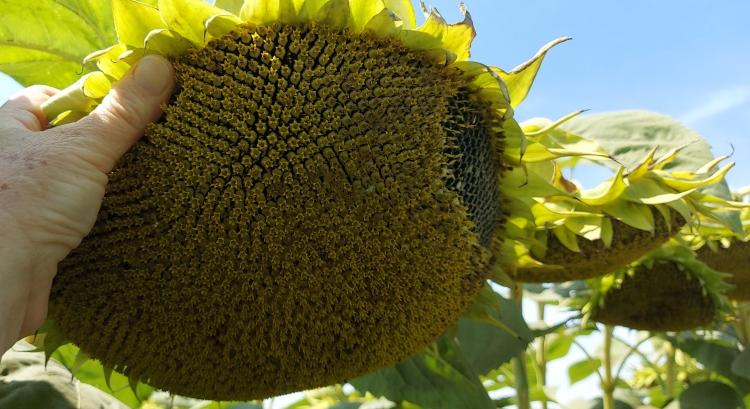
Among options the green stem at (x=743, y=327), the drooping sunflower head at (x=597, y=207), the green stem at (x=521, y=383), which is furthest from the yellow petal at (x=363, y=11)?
the green stem at (x=743, y=327)

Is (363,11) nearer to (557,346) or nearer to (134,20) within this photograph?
(134,20)

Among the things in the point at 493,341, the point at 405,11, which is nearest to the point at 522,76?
the point at 405,11

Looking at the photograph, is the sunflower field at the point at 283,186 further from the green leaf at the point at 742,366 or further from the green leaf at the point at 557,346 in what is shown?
the green leaf at the point at 557,346

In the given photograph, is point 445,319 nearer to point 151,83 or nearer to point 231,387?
point 231,387

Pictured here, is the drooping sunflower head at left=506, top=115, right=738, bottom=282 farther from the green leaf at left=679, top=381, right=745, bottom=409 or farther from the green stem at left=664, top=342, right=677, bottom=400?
the green stem at left=664, top=342, right=677, bottom=400

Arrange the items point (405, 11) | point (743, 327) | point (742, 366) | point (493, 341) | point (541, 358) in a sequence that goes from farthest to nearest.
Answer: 1. point (743, 327)
2. point (541, 358)
3. point (742, 366)
4. point (493, 341)
5. point (405, 11)

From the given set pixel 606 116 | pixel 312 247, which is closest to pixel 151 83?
pixel 312 247

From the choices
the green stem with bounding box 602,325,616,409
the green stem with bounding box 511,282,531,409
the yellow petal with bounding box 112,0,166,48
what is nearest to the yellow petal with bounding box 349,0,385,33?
the yellow petal with bounding box 112,0,166,48
